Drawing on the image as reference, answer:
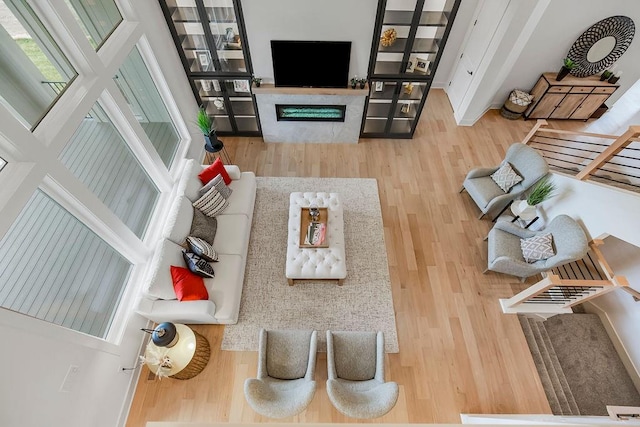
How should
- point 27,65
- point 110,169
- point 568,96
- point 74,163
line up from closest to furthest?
point 27,65
point 74,163
point 110,169
point 568,96

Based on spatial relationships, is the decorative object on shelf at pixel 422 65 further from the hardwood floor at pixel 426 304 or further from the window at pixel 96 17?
the window at pixel 96 17

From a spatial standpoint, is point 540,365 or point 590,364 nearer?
point 540,365

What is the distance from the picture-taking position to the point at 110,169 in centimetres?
304

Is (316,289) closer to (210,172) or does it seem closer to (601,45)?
(210,172)

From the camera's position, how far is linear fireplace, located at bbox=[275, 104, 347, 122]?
471 centimetres

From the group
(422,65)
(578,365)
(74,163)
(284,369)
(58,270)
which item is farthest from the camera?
(422,65)

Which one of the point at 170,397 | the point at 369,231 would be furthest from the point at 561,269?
the point at 170,397

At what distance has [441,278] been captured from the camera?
12.4ft

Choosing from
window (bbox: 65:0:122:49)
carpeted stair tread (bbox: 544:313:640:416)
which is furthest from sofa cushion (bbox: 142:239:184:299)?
carpeted stair tread (bbox: 544:313:640:416)

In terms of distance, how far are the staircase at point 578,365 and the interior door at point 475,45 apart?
12.8 feet

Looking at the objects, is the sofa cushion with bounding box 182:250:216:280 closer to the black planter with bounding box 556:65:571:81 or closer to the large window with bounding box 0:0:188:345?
the large window with bounding box 0:0:188:345

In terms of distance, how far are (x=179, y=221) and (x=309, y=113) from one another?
267cm

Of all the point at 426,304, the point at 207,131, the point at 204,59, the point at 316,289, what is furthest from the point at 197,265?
the point at 204,59

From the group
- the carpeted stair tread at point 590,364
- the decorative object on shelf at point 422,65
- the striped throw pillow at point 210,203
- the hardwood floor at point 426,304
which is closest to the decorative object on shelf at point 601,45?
the hardwood floor at point 426,304
